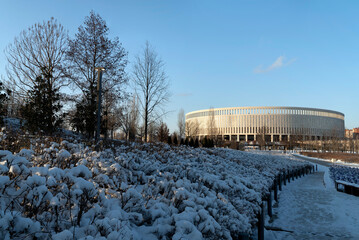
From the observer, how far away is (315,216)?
6.49 m

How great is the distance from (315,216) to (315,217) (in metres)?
0.10

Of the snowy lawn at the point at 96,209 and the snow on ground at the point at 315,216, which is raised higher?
the snowy lawn at the point at 96,209

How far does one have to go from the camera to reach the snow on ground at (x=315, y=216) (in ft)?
17.3

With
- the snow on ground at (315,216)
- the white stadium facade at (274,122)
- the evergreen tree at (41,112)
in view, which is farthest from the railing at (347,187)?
the white stadium facade at (274,122)

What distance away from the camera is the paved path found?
17.3ft

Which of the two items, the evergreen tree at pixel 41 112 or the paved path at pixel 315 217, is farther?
the evergreen tree at pixel 41 112

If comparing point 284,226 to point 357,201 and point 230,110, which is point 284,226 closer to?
point 357,201

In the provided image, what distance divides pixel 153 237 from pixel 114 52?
18875mm

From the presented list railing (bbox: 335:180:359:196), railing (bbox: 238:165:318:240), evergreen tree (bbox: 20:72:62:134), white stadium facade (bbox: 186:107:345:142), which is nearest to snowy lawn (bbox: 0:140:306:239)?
railing (bbox: 238:165:318:240)

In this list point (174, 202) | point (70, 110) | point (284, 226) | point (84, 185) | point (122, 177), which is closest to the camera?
point (84, 185)

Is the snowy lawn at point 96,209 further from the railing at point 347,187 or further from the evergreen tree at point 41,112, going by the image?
the evergreen tree at point 41,112

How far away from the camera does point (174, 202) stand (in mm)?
3148

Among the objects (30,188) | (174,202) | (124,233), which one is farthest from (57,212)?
(174,202)

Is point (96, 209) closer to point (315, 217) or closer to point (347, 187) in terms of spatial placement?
point (315, 217)
